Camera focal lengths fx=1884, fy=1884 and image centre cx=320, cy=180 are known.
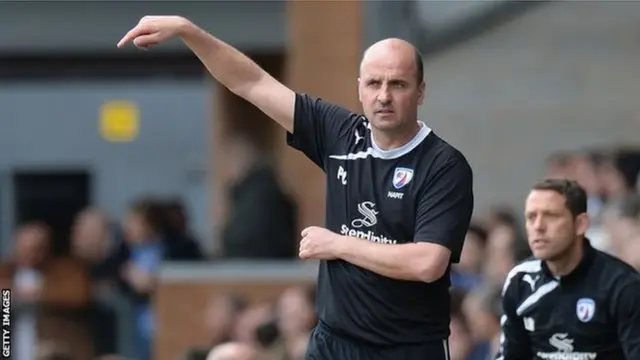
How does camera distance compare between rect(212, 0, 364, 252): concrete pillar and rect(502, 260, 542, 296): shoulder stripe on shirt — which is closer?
rect(502, 260, 542, 296): shoulder stripe on shirt

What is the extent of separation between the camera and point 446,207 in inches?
282

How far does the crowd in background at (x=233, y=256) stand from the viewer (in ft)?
38.5

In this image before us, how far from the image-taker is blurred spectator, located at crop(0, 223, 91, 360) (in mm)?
16750

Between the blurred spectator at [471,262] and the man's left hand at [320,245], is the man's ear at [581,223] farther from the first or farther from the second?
the blurred spectator at [471,262]

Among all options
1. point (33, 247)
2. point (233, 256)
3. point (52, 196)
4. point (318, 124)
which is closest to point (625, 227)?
point (318, 124)

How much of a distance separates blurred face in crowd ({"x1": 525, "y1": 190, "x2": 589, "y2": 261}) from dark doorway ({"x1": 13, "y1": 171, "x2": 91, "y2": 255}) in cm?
1619

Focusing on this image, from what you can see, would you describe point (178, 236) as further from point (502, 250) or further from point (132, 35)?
point (132, 35)

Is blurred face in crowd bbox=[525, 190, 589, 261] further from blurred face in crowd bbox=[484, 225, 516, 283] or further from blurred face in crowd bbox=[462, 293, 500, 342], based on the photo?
blurred face in crowd bbox=[484, 225, 516, 283]

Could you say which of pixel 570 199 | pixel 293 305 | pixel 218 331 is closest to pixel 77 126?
pixel 218 331

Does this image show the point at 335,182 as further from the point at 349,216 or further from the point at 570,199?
the point at 570,199

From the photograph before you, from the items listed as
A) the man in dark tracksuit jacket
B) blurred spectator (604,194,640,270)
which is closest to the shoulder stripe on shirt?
the man in dark tracksuit jacket

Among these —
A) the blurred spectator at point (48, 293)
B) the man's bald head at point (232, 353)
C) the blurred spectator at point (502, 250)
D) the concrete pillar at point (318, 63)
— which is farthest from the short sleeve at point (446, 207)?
the blurred spectator at point (48, 293)

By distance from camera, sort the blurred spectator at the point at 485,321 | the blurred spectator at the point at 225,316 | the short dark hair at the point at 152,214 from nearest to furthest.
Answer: the blurred spectator at the point at 485,321 → the blurred spectator at the point at 225,316 → the short dark hair at the point at 152,214

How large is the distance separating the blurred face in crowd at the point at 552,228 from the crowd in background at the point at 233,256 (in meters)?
2.44
